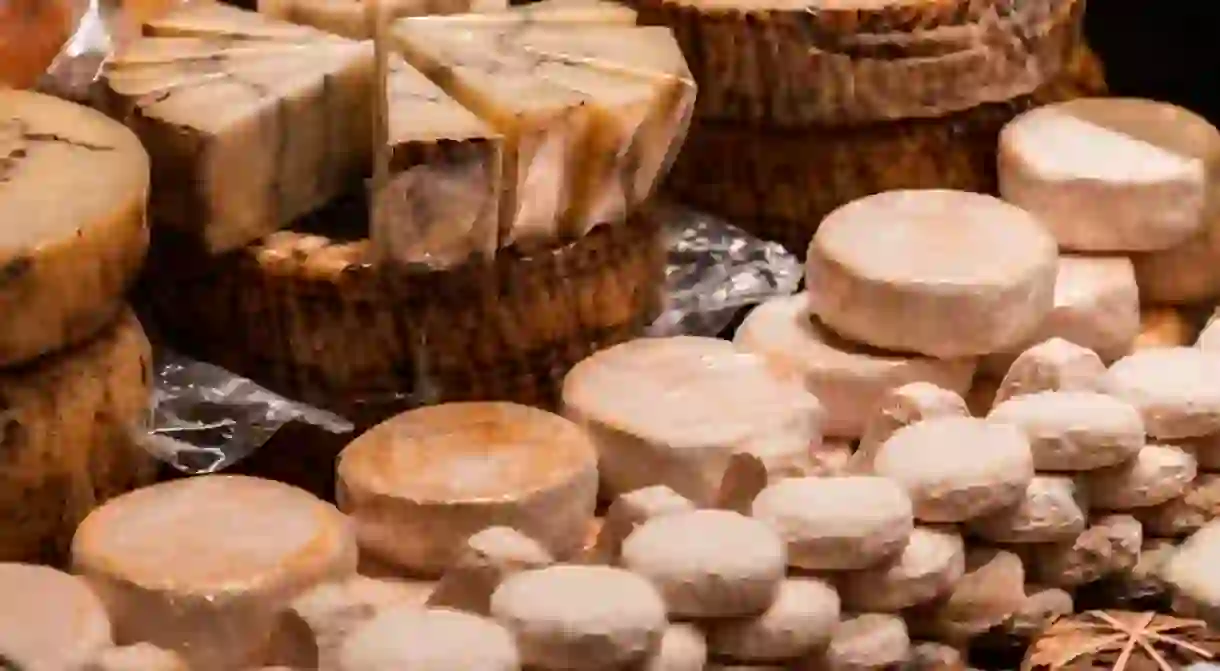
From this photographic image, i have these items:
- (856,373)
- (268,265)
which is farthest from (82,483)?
(856,373)

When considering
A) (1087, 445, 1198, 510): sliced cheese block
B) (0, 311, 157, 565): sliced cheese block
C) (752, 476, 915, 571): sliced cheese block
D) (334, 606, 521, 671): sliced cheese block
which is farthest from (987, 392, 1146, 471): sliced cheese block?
(0, 311, 157, 565): sliced cheese block

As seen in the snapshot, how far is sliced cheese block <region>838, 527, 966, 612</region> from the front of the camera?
875mm

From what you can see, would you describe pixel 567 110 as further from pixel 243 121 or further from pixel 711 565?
pixel 711 565

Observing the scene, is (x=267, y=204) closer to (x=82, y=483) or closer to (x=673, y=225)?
(x=82, y=483)

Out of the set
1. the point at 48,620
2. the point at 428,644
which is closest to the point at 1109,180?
the point at 428,644

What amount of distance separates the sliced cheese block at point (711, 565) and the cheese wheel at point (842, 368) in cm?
24

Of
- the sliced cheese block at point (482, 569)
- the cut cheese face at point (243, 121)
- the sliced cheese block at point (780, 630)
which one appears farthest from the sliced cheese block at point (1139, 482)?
the cut cheese face at point (243, 121)

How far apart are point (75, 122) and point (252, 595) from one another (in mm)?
326

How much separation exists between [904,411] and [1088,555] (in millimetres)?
127

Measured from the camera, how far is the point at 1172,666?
2.85 feet

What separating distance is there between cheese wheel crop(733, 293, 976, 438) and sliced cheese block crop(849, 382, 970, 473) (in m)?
0.04

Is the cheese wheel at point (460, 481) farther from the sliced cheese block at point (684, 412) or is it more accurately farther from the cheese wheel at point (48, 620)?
the cheese wheel at point (48, 620)

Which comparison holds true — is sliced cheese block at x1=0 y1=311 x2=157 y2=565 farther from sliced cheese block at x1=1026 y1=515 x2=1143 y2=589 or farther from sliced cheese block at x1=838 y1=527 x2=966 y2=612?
sliced cheese block at x1=1026 y1=515 x2=1143 y2=589

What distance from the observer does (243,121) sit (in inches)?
39.3
